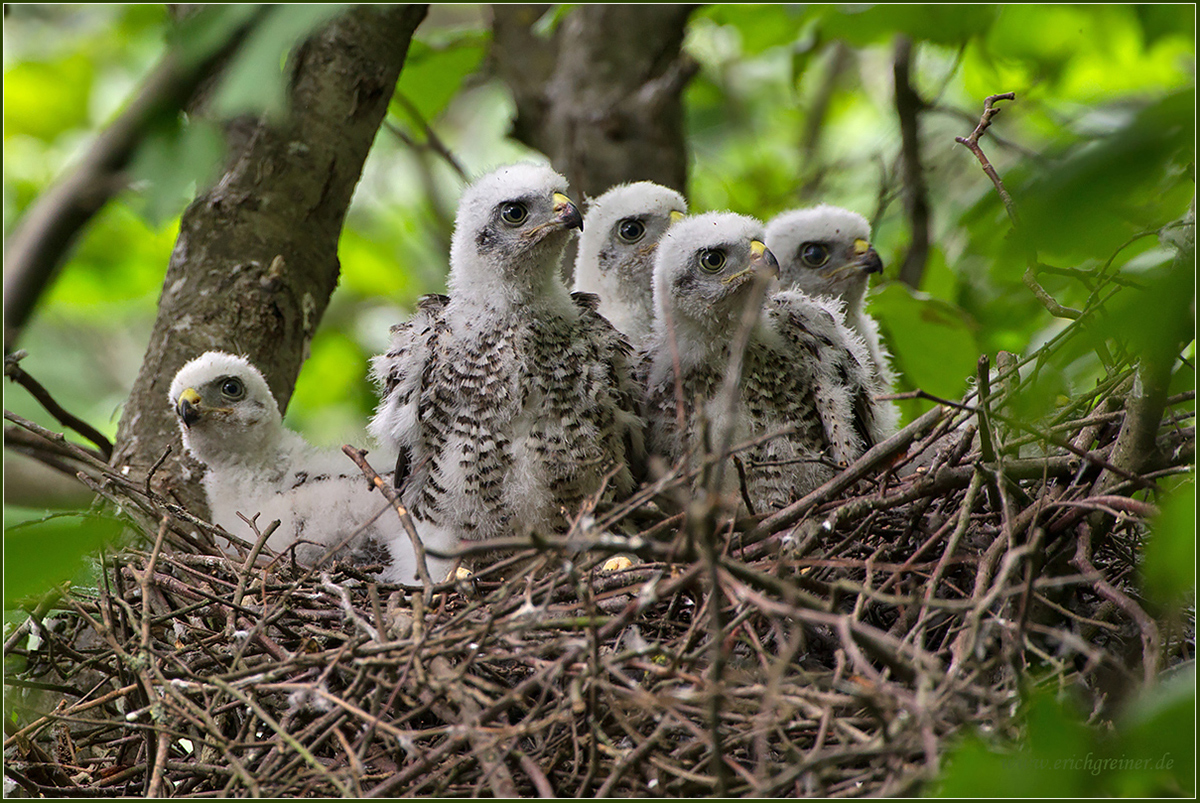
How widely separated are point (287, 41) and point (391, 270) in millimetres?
4599

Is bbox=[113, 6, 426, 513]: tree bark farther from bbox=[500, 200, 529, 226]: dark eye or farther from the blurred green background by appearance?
bbox=[500, 200, 529, 226]: dark eye

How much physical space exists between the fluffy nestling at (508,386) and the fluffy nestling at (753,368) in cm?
19

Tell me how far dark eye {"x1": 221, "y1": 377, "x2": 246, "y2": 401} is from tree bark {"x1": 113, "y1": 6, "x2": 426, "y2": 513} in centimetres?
28

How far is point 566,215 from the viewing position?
3059 millimetres

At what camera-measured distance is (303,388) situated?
645 cm

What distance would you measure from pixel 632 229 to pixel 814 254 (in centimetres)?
76

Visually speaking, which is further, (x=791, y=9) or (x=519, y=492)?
(x=791, y=9)

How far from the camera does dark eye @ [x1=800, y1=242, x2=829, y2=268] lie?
157 inches

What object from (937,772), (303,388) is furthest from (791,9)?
(303,388)

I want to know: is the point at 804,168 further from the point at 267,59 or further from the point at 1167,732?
the point at 1167,732

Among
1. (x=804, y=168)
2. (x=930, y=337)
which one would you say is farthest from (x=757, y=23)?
(x=804, y=168)

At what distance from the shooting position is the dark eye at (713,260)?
10.3 ft

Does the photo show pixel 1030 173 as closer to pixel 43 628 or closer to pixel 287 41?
pixel 287 41
